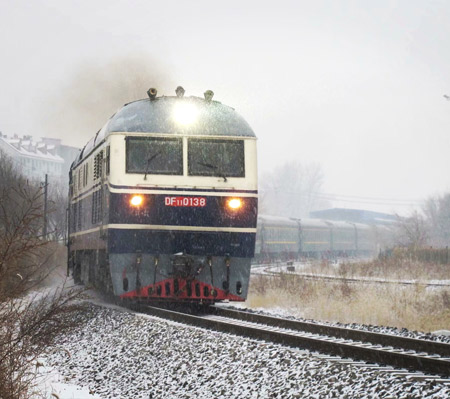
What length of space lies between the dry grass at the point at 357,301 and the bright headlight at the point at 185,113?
168 inches

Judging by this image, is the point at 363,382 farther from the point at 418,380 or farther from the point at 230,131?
the point at 230,131

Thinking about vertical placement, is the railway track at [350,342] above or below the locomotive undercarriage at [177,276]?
below

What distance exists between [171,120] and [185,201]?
145 cm

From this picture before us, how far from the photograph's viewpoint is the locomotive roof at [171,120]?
11.4 m

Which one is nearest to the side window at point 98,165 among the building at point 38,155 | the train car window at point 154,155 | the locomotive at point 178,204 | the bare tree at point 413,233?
the locomotive at point 178,204

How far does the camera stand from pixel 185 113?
11734 mm

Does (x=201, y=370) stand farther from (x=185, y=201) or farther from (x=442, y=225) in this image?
(x=442, y=225)

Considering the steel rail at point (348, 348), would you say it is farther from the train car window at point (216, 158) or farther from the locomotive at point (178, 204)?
the train car window at point (216, 158)

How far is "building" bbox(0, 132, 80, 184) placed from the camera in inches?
4336

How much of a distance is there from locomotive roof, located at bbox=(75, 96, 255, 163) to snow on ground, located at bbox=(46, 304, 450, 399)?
3404 millimetres

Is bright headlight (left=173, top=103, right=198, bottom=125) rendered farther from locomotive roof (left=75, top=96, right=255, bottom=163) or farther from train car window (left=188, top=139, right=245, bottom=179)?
train car window (left=188, top=139, right=245, bottom=179)

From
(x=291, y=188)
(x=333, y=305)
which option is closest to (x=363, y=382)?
(x=333, y=305)

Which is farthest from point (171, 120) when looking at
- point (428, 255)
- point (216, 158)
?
point (428, 255)

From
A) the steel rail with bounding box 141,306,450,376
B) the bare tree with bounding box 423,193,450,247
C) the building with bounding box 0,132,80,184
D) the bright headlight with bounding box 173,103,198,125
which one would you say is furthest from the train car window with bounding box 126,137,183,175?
the building with bounding box 0,132,80,184
